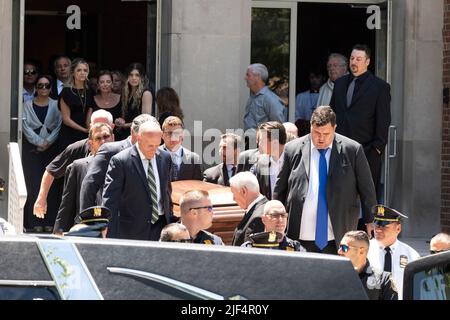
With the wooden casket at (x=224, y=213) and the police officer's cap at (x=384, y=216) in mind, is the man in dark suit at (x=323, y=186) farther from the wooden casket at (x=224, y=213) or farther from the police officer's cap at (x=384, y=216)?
the wooden casket at (x=224, y=213)

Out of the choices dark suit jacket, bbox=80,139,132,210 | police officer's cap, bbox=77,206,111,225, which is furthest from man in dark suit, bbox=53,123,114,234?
police officer's cap, bbox=77,206,111,225

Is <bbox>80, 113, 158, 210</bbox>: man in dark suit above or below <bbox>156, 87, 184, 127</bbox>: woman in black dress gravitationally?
below

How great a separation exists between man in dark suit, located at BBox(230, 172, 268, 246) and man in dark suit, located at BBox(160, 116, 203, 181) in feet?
6.50

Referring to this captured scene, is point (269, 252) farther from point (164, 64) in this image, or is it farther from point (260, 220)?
point (164, 64)

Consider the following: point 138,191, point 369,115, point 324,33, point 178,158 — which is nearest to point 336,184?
point 138,191

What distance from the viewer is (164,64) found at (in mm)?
14133

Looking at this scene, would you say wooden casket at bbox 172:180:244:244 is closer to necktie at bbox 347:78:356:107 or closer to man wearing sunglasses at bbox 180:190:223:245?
man wearing sunglasses at bbox 180:190:223:245

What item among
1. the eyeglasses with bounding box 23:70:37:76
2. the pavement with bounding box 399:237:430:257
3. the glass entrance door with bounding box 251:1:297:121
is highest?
the glass entrance door with bounding box 251:1:297:121

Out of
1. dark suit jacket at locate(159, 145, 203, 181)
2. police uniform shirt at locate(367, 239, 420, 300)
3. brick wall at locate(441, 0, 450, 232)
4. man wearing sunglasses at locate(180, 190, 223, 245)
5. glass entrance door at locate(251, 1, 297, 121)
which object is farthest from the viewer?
glass entrance door at locate(251, 1, 297, 121)

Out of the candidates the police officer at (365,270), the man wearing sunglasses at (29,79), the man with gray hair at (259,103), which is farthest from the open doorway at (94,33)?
the police officer at (365,270)

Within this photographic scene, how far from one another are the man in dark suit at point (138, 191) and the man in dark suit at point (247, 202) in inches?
26.6

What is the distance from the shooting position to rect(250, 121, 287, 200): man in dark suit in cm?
1070

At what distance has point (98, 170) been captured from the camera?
9.90 meters

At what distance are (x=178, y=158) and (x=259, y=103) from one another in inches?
90.3
